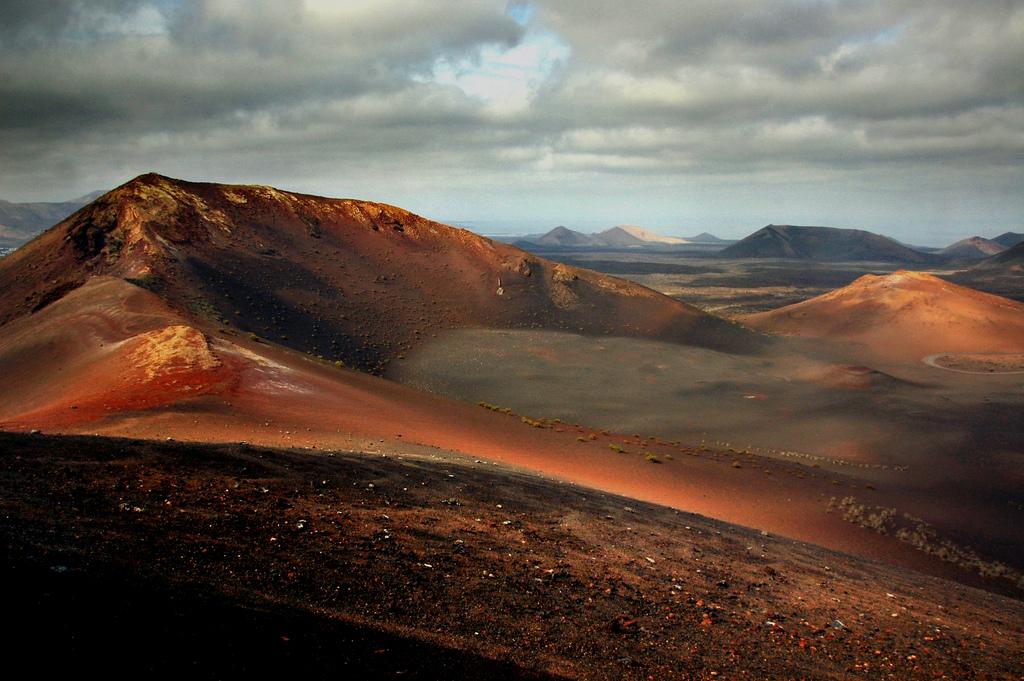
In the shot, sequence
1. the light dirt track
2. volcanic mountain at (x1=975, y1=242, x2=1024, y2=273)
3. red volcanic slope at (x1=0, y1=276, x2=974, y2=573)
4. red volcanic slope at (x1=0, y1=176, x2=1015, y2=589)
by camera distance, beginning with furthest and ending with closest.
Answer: volcanic mountain at (x1=975, y1=242, x2=1024, y2=273), the light dirt track, red volcanic slope at (x1=0, y1=176, x2=1015, y2=589), red volcanic slope at (x1=0, y1=276, x2=974, y2=573)

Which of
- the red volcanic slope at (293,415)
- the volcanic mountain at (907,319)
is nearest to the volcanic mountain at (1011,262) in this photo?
the volcanic mountain at (907,319)

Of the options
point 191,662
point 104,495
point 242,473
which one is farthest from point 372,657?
point 242,473

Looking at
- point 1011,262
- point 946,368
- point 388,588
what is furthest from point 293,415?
point 1011,262

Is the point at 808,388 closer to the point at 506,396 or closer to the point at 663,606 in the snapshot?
the point at 506,396

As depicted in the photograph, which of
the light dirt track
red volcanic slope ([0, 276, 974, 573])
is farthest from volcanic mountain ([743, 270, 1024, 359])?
red volcanic slope ([0, 276, 974, 573])

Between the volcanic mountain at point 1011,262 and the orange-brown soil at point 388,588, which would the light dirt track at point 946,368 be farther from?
the volcanic mountain at point 1011,262

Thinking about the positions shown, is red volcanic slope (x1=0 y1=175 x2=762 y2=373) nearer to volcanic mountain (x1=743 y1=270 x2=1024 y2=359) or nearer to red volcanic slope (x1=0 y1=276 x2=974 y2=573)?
red volcanic slope (x1=0 y1=276 x2=974 y2=573)
